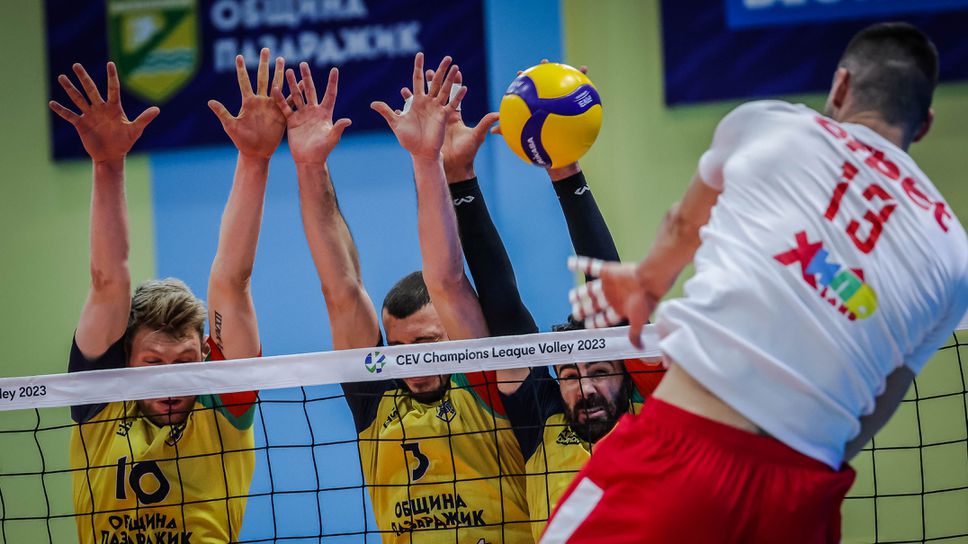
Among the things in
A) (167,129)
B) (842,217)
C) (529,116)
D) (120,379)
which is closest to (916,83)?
(842,217)

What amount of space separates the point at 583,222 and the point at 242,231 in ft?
4.87

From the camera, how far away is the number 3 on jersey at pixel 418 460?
408 centimetres

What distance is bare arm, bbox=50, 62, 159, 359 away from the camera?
4.20 m

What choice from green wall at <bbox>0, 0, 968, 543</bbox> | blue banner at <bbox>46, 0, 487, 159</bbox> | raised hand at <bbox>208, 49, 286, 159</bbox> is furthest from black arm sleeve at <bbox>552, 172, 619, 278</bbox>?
blue banner at <bbox>46, 0, 487, 159</bbox>

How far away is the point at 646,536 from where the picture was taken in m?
2.03

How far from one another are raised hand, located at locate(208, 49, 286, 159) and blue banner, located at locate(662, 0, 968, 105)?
302 cm

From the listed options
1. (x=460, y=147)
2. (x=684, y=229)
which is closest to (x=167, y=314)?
(x=460, y=147)

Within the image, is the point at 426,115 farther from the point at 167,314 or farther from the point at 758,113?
the point at 758,113

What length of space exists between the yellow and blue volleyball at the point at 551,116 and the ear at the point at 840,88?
6.03 ft

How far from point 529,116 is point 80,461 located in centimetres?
229

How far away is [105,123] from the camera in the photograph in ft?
14.9

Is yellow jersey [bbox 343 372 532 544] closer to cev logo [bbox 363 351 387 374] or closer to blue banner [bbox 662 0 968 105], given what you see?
cev logo [bbox 363 351 387 374]

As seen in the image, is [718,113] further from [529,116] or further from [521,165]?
[529,116]

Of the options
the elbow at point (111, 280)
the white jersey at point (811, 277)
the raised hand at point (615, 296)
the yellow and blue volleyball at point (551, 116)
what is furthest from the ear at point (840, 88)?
the elbow at point (111, 280)
